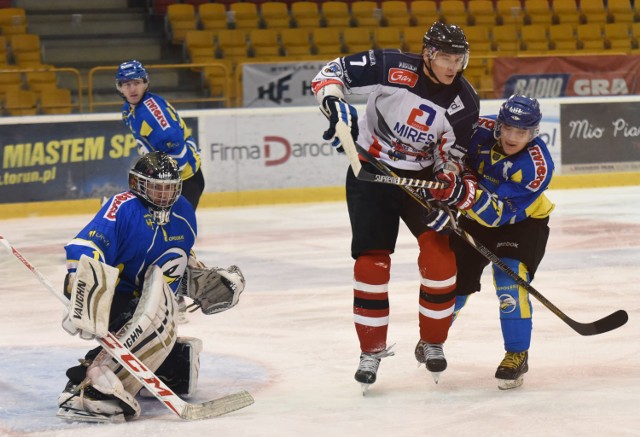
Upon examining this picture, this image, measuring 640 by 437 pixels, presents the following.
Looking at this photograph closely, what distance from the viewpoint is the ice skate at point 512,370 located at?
3643mm

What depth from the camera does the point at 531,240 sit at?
Result: 373 cm

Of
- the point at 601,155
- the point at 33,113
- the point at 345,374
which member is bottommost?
the point at 601,155

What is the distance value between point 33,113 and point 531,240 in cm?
623

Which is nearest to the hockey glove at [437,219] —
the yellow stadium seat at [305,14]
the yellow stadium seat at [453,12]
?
the yellow stadium seat at [305,14]

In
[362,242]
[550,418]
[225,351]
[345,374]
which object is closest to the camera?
[550,418]

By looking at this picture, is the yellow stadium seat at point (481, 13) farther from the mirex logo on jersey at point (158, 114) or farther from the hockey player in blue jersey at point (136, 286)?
the hockey player in blue jersey at point (136, 286)

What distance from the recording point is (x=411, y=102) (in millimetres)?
3643

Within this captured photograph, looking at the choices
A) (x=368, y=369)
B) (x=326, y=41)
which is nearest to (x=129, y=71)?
(x=368, y=369)

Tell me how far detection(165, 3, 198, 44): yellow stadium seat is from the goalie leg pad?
8398 mm

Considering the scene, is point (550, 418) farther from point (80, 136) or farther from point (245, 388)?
point (80, 136)

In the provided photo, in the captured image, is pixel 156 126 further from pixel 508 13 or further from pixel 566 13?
pixel 566 13

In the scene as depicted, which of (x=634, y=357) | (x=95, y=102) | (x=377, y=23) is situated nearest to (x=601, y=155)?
(x=377, y=23)

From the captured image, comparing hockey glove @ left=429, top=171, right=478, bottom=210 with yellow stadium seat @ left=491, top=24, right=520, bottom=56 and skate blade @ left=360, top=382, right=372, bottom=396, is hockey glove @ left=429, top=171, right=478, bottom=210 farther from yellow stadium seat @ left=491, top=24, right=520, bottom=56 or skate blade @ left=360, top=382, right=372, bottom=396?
yellow stadium seat @ left=491, top=24, right=520, bottom=56

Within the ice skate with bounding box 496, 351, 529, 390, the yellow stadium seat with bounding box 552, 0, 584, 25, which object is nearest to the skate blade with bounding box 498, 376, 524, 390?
the ice skate with bounding box 496, 351, 529, 390
